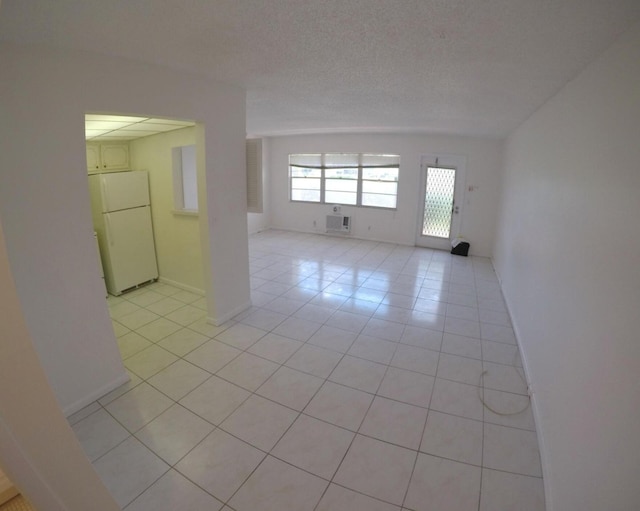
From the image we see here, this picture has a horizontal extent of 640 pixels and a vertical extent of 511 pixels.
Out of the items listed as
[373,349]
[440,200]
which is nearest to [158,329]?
[373,349]

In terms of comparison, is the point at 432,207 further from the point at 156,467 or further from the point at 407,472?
the point at 156,467

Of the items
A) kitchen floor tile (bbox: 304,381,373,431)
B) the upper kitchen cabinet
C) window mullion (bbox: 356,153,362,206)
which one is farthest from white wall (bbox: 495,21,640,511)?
the upper kitchen cabinet

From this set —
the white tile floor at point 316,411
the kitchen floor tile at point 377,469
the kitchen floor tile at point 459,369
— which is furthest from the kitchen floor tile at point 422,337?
the kitchen floor tile at point 377,469

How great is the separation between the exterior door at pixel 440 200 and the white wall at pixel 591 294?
408 cm

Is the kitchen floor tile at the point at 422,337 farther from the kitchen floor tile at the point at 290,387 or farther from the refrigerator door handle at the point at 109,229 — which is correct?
the refrigerator door handle at the point at 109,229

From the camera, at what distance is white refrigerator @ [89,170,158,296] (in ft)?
13.2

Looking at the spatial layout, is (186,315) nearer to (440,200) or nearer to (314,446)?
(314,446)

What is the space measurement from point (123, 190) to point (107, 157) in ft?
1.97

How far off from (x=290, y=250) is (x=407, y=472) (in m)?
5.21

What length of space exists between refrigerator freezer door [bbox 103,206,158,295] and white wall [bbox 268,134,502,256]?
173 inches

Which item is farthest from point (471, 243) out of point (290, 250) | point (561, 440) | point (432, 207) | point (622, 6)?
point (622, 6)

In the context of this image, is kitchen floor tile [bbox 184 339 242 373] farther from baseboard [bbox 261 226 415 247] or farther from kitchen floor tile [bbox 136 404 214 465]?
baseboard [bbox 261 226 415 247]

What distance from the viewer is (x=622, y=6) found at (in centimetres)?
126

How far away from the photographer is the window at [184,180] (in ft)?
13.8
